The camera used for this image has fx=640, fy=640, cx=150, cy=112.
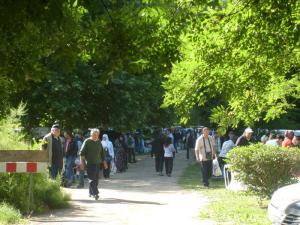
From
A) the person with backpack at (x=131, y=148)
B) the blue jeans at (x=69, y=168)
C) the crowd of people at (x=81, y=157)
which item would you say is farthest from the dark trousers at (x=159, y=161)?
the person with backpack at (x=131, y=148)

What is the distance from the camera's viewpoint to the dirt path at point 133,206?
1171 cm

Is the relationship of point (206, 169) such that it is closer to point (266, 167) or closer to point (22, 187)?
point (266, 167)

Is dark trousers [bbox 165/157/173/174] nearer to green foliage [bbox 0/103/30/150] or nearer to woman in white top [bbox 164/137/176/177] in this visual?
woman in white top [bbox 164/137/176/177]

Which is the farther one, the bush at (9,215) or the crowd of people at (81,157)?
the crowd of people at (81,157)

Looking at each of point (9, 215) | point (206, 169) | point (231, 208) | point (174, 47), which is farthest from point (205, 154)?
point (174, 47)

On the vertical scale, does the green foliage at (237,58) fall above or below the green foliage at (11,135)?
above

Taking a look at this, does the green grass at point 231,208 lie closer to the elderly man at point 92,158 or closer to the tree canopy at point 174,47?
the tree canopy at point 174,47

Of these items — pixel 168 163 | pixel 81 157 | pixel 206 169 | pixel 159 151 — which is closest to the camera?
pixel 81 157

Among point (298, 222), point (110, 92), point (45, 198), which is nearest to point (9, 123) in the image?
point (45, 198)

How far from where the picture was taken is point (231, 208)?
44.2 feet

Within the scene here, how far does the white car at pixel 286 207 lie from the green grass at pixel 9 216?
208 inches

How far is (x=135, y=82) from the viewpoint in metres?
27.5

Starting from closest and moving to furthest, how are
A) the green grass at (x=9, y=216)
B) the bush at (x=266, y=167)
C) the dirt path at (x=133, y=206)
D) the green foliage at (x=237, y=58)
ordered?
1. the green foliage at (x=237, y=58)
2. the green grass at (x=9, y=216)
3. the dirt path at (x=133, y=206)
4. the bush at (x=266, y=167)

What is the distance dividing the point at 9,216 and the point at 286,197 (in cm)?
570
